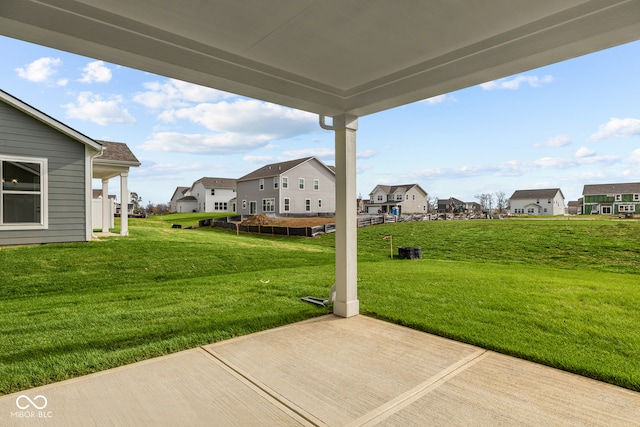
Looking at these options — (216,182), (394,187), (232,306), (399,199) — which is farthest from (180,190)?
(232,306)

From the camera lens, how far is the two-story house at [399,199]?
1485 inches

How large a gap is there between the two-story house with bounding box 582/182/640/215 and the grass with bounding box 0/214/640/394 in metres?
19.8

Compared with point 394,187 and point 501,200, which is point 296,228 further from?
point 501,200

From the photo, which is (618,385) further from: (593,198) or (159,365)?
(593,198)

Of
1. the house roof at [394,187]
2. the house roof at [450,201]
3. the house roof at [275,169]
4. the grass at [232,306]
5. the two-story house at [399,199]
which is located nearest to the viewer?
the grass at [232,306]

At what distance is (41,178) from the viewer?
786 cm

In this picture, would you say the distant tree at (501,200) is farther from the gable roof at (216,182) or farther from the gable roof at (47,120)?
the gable roof at (47,120)

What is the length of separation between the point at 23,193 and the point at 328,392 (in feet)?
29.0

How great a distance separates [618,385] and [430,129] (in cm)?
1371

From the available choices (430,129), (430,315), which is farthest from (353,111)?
(430,129)

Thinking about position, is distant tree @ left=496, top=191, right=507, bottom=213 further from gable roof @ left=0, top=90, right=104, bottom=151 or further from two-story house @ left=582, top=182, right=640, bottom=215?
gable roof @ left=0, top=90, right=104, bottom=151

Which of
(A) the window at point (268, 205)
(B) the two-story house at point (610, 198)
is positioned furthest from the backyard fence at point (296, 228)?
(B) the two-story house at point (610, 198)

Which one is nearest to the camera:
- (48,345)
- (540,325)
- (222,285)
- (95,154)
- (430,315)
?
(48,345)

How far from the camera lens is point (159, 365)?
9.10ft
